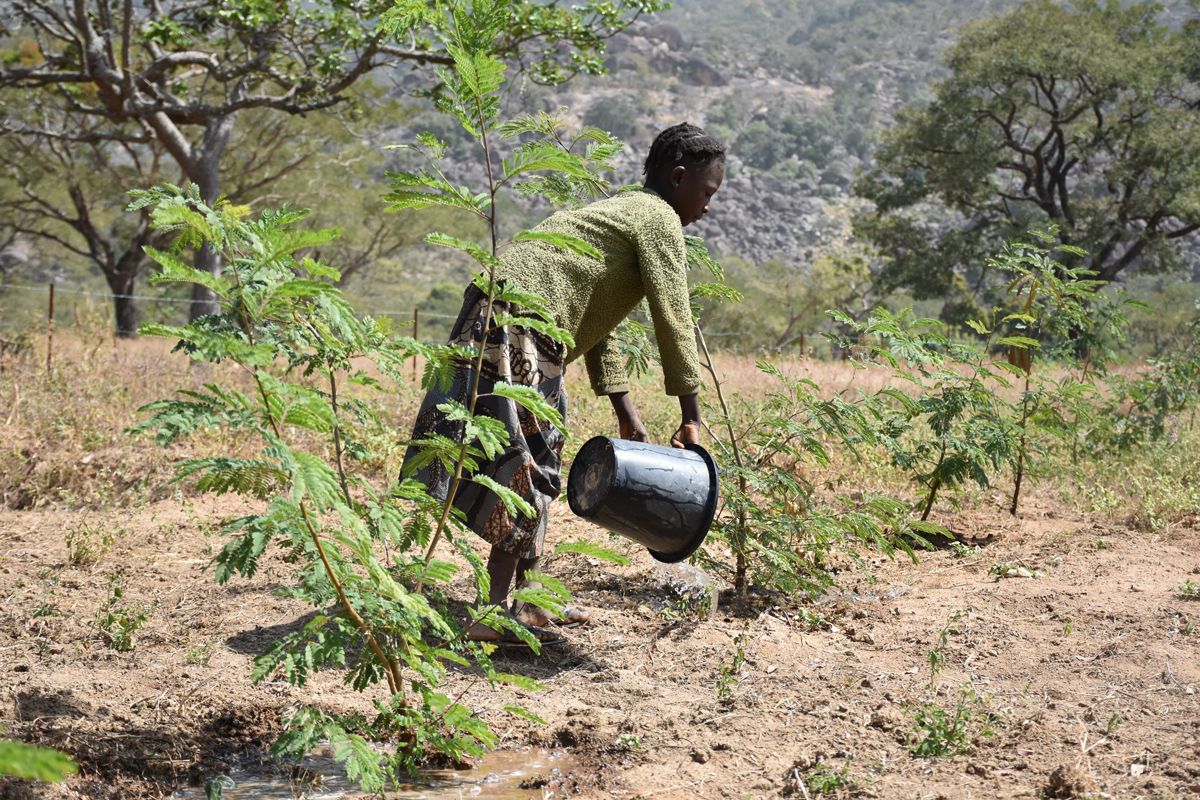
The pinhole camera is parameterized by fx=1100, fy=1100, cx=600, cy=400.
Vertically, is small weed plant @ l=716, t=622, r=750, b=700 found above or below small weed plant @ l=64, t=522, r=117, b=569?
above

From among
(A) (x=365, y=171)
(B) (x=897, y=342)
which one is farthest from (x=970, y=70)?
(B) (x=897, y=342)

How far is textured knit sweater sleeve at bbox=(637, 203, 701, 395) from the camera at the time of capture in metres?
3.19

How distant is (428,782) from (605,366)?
1.49 meters

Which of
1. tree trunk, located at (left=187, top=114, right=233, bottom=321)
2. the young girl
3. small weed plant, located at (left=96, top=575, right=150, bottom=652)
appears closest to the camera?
the young girl

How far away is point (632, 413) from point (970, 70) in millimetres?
21603

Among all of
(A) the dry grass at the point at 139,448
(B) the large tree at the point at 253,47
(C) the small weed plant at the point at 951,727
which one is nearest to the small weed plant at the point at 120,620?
(A) the dry grass at the point at 139,448

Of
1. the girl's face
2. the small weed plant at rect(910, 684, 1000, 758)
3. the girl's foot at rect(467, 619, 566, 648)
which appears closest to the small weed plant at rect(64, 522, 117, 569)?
the girl's foot at rect(467, 619, 566, 648)

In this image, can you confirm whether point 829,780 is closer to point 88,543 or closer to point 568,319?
point 568,319

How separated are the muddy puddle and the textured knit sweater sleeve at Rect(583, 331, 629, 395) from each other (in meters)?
1.25

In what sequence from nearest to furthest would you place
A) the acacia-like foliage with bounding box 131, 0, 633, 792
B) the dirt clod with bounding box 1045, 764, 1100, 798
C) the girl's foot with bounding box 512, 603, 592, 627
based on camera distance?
the acacia-like foliage with bounding box 131, 0, 633, 792
the dirt clod with bounding box 1045, 764, 1100, 798
the girl's foot with bounding box 512, 603, 592, 627

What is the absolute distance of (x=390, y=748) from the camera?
2.78 metres

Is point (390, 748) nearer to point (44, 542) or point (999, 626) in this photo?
point (999, 626)

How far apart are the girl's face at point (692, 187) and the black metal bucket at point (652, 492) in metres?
0.77

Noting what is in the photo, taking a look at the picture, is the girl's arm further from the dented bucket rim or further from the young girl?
the dented bucket rim
